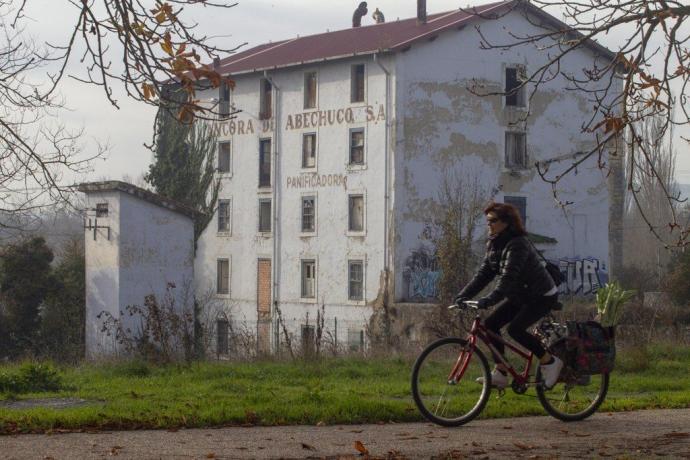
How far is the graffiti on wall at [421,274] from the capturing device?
54.9m

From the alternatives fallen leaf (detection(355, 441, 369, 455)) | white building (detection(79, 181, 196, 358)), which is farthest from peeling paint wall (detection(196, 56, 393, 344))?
fallen leaf (detection(355, 441, 369, 455))

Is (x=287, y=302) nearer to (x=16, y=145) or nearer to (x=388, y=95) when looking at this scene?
(x=388, y=95)

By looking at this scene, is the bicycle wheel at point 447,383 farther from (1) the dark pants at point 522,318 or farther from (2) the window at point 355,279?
(2) the window at point 355,279

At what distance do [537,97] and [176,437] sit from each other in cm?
5020

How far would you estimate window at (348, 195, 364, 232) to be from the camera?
5819cm

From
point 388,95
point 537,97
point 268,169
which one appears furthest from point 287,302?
point 537,97

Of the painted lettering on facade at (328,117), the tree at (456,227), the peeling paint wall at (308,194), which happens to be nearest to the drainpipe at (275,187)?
the peeling paint wall at (308,194)

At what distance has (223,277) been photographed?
216 feet

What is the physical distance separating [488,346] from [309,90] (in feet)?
166

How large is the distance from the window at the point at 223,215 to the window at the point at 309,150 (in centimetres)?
621

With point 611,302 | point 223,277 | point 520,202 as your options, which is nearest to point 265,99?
point 223,277

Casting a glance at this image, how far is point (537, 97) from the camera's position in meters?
58.4

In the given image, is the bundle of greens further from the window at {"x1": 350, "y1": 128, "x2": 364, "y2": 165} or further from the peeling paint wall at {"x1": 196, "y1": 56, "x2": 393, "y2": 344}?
the window at {"x1": 350, "y1": 128, "x2": 364, "y2": 165}

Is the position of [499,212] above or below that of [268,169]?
below
